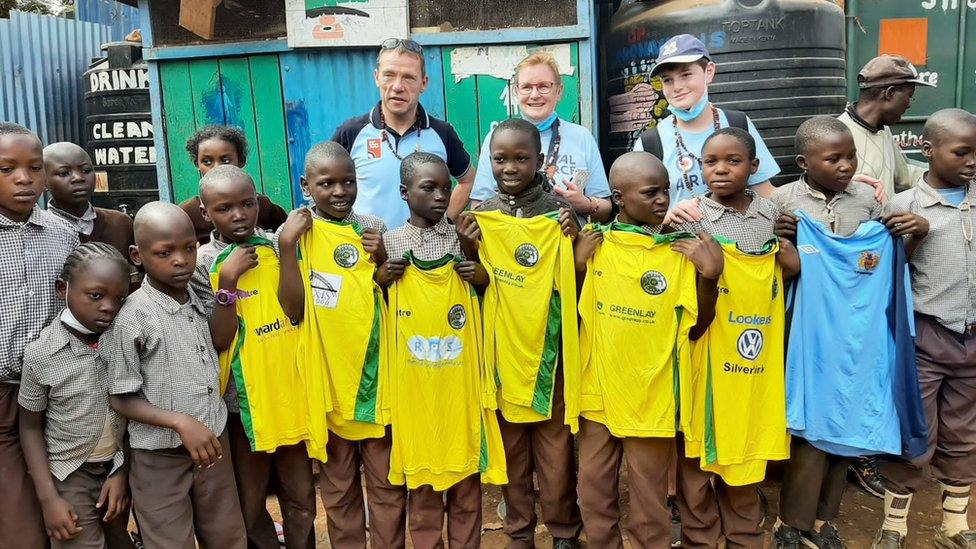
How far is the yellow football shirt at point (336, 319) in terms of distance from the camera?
2.85m

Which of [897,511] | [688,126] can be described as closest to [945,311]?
[897,511]

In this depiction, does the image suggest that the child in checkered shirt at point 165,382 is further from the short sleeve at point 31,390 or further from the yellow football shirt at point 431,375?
the yellow football shirt at point 431,375

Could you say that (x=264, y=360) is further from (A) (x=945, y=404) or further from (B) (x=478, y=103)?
(A) (x=945, y=404)

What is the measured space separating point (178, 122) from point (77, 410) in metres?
2.70

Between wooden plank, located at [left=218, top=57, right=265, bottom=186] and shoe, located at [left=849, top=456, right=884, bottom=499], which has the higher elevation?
wooden plank, located at [left=218, top=57, right=265, bottom=186]

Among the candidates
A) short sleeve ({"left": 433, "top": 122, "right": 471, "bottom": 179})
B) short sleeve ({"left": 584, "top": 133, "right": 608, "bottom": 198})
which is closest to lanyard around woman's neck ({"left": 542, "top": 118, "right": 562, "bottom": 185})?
short sleeve ({"left": 584, "top": 133, "right": 608, "bottom": 198})

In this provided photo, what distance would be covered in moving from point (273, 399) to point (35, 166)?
3.99 ft

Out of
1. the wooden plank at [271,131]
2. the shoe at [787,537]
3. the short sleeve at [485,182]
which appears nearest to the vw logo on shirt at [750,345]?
the shoe at [787,537]

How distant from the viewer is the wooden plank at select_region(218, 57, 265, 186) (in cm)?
463

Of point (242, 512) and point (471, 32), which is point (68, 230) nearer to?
point (242, 512)

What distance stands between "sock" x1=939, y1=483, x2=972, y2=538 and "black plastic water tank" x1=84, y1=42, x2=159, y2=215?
544 cm

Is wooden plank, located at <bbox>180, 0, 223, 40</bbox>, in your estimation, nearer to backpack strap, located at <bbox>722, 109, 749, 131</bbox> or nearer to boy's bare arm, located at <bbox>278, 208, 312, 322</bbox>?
Result: boy's bare arm, located at <bbox>278, 208, 312, 322</bbox>

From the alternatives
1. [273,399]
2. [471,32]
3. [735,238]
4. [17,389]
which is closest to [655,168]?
[735,238]

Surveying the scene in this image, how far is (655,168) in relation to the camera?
2.82 meters
